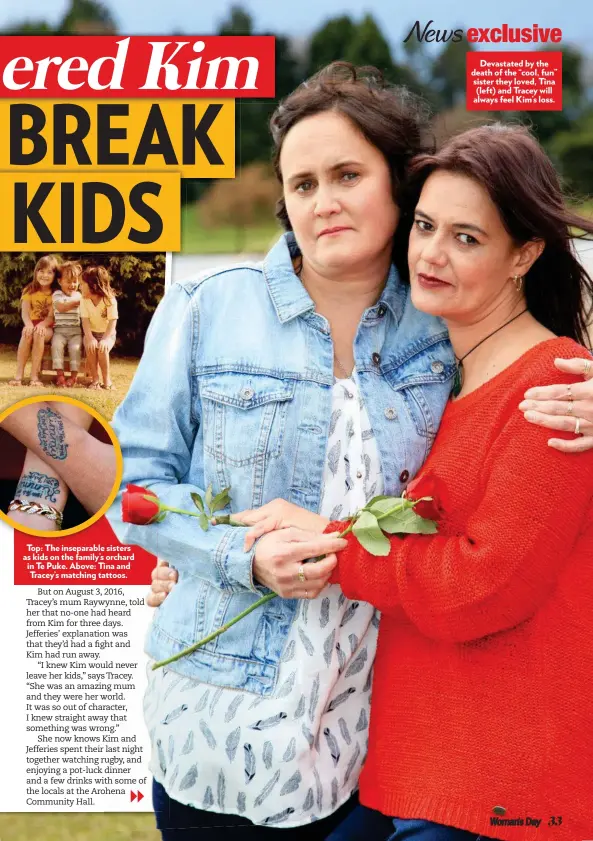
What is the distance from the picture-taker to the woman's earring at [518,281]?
203cm

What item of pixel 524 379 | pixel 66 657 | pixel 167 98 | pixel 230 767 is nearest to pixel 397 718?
pixel 230 767

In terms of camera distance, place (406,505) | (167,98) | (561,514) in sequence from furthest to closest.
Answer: (167,98) → (406,505) → (561,514)

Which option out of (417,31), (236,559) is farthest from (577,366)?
(417,31)

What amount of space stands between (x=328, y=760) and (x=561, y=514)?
2.50ft

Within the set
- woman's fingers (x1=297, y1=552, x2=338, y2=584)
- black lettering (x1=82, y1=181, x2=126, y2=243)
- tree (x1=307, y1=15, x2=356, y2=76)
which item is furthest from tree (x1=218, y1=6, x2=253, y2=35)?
woman's fingers (x1=297, y1=552, x2=338, y2=584)

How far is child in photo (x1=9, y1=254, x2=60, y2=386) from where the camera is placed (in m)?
2.54

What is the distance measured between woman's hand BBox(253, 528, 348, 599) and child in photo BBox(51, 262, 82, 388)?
85 centimetres

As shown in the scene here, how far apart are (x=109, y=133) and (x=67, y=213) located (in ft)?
0.76

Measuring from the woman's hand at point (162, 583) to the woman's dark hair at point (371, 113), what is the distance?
1.00m

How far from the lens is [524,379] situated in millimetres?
1869

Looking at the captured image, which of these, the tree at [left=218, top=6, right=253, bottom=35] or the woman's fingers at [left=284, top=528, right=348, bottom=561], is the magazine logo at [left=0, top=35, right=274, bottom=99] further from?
the woman's fingers at [left=284, top=528, right=348, bottom=561]

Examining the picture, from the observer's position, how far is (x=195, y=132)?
8.21ft

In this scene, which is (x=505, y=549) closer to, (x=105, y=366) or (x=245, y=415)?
(x=245, y=415)

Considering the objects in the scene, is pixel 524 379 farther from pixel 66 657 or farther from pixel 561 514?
pixel 66 657
